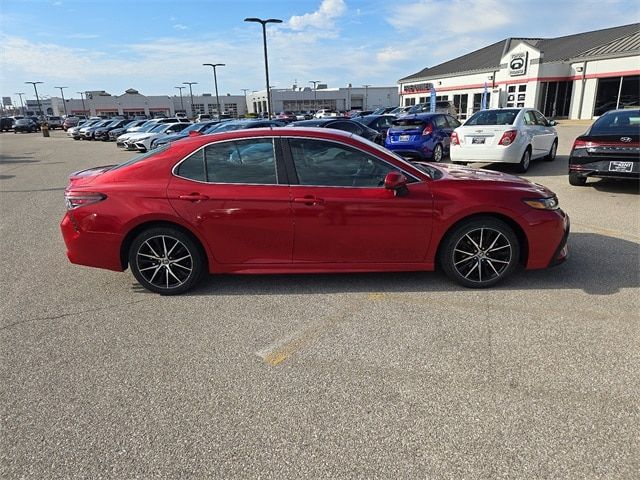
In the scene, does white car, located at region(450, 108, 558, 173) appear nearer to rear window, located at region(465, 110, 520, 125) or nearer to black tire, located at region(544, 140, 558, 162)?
rear window, located at region(465, 110, 520, 125)

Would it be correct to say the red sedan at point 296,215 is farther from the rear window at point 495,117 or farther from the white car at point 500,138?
the rear window at point 495,117

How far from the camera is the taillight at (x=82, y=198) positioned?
13.5 ft

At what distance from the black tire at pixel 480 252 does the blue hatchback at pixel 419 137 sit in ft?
30.9

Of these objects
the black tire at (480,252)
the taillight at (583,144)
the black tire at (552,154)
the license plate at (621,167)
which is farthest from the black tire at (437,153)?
the black tire at (480,252)

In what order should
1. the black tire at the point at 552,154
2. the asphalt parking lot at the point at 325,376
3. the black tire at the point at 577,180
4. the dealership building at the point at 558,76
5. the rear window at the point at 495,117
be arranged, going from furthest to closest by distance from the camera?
the dealership building at the point at 558,76, the black tire at the point at 552,154, the rear window at the point at 495,117, the black tire at the point at 577,180, the asphalt parking lot at the point at 325,376

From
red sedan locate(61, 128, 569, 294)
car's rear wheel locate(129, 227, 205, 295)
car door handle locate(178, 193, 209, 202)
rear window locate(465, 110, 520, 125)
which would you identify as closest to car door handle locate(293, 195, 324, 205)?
red sedan locate(61, 128, 569, 294)

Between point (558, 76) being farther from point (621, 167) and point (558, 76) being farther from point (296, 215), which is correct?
point (296, 215)

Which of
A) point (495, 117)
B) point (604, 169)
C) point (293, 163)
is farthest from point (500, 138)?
point (293, 163)

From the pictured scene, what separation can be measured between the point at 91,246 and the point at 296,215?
200 centimetres

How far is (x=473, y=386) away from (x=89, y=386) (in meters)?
2.49

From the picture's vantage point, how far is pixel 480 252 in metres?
4.20

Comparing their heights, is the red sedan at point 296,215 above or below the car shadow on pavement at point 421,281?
above

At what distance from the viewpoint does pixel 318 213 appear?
13.1ft

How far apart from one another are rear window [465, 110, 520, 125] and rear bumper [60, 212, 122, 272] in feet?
30.1
